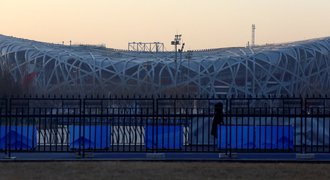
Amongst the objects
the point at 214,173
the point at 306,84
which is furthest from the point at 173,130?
the point at 306,84

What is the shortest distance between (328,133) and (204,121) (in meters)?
3.35

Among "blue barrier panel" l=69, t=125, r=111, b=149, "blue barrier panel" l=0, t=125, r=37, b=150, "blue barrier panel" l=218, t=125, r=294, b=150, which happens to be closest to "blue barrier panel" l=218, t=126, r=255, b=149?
"blue barrier panel" l=218, t=125, r=294, b=150

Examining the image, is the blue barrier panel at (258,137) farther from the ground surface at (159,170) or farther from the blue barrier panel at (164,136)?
the ground surface at (159,170)

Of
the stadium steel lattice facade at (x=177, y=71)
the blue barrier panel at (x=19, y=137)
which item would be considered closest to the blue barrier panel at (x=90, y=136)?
the blue barrier panel at (x=19, y=137)

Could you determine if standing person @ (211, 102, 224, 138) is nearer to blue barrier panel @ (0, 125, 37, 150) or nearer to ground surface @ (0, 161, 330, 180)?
ground surface @ (0, 161, 330, 180)

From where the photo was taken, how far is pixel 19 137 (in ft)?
58.4

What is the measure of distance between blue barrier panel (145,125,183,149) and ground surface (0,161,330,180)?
213 centimetres

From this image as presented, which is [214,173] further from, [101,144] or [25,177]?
[101,144]

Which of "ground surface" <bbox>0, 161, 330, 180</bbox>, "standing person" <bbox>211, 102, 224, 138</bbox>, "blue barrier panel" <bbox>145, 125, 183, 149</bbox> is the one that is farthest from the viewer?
"blue barrier panel" <bbox>145, 125, 183, 149</bbox>

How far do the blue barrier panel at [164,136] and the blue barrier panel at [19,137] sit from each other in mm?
2850

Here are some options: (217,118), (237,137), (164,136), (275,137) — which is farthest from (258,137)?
(164,136)

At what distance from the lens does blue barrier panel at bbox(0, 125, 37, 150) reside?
57.8 feet

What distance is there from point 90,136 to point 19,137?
5.74 ft

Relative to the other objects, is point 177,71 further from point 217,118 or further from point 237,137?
point 217,118
